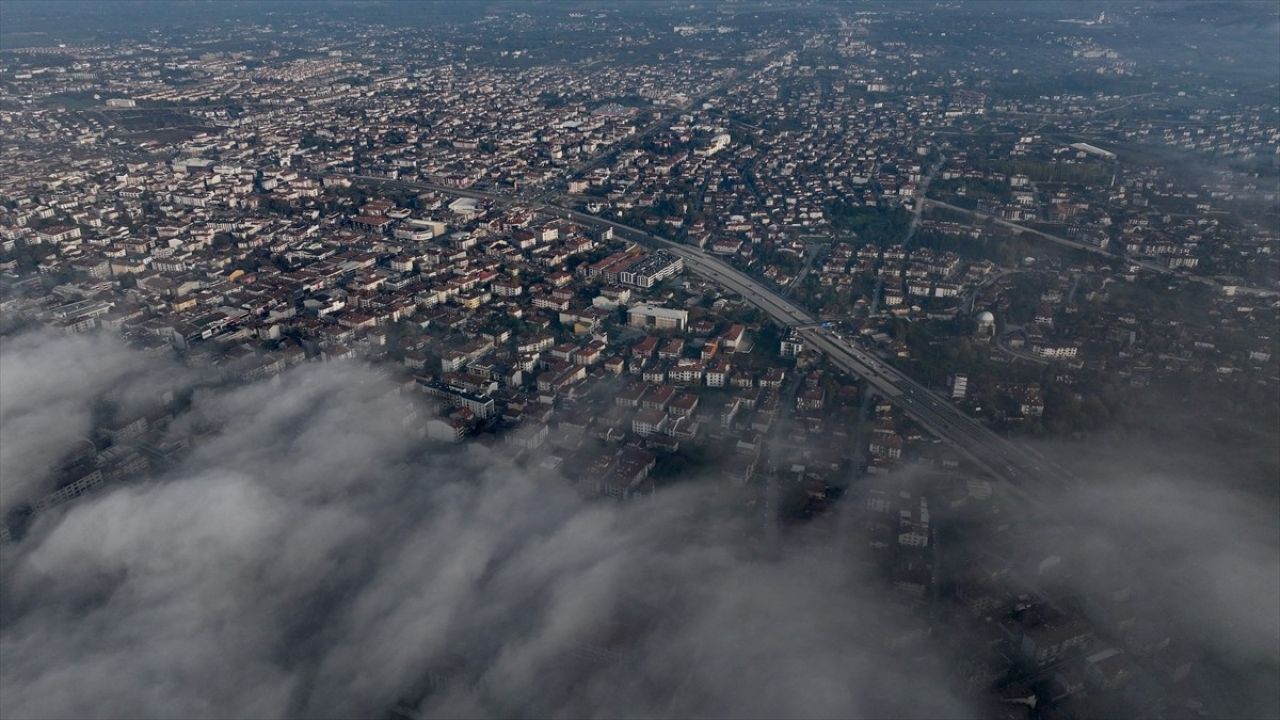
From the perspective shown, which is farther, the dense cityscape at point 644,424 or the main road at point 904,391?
the main road at point 904,391

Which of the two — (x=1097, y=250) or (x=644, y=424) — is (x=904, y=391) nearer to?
(x=644, y=424)

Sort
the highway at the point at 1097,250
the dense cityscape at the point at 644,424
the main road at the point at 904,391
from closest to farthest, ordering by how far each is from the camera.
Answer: the dense cityscape at the point at 644,424 → the main road at the point at 904,391 → the highway at the point at 1097,250

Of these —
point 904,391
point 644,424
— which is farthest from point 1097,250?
point 644,424

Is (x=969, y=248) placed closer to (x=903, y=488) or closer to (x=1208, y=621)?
(x=903, y=488)

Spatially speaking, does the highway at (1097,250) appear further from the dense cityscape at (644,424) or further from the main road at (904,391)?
the main road at (904,391)

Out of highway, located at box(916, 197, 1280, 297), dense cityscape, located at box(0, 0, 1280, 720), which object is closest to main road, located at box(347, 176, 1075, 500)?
dense cityscape, located at box(0, 0, 1280, 720)

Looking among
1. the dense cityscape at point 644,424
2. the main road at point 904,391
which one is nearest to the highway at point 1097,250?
the dense cityscape at point 644,424
